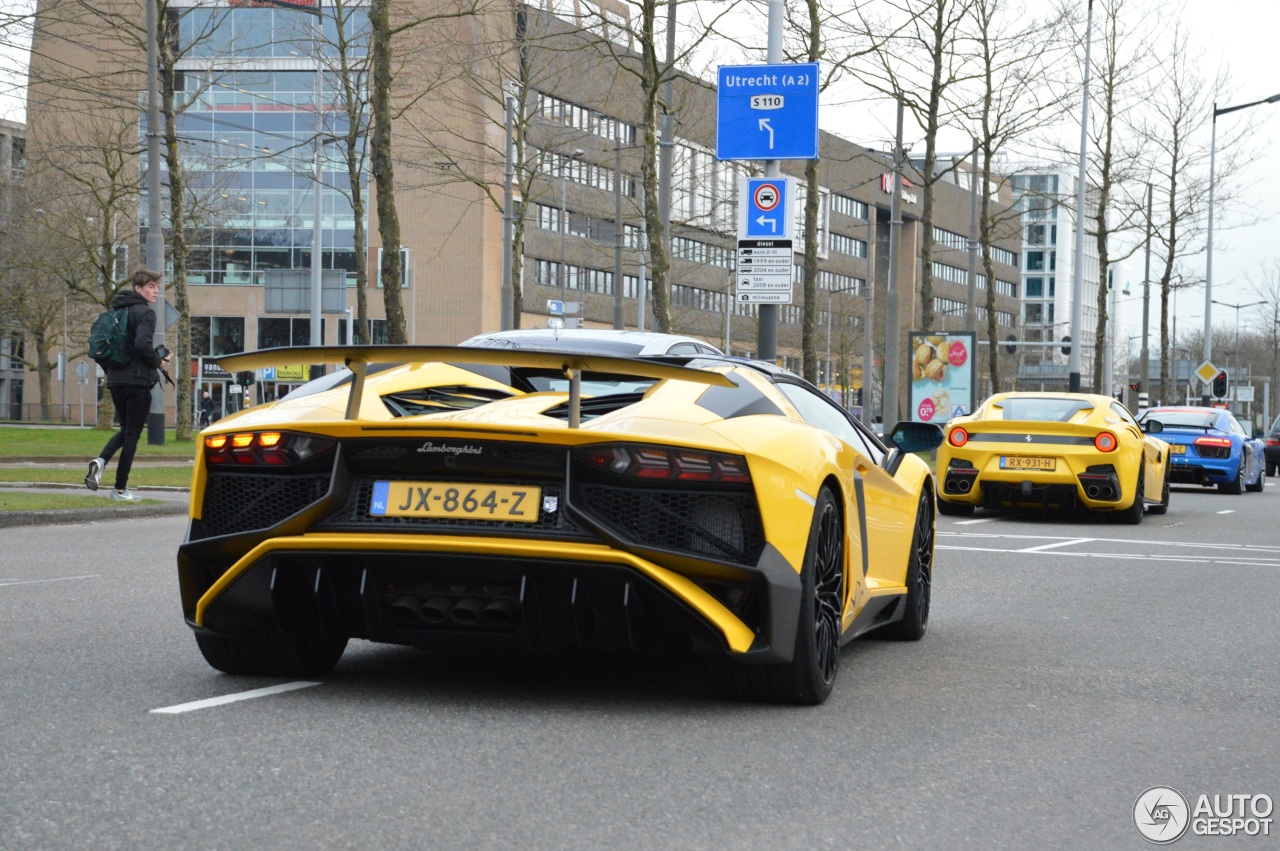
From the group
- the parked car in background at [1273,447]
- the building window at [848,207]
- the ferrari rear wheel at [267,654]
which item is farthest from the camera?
the building window at [848,207]

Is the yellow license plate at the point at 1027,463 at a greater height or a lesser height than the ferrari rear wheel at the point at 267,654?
greater

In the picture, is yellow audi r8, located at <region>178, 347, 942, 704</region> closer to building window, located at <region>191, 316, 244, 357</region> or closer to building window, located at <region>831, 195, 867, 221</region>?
A: building window, located at <region>191, 316, 244, 357</region>

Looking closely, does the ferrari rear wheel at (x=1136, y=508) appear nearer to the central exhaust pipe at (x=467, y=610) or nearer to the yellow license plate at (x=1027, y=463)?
→ the yellow license plate at (x=1027, y=463)

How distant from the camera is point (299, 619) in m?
5.20

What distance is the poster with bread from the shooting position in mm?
32188

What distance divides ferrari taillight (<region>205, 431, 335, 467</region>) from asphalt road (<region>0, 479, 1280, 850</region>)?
750 millimetres

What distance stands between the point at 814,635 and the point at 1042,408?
1222 centimetres

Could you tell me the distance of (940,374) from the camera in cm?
3266

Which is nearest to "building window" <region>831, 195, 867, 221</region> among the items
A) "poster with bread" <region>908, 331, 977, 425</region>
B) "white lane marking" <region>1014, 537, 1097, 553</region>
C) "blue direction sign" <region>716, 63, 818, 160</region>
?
Result: "poster with bread" <region>908, 331, 977, 425</region>

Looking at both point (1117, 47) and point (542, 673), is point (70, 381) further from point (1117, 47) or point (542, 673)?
point (542, 673)

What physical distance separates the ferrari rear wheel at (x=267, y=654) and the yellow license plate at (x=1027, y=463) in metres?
11.5

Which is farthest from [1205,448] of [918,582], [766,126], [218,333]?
[218,333]

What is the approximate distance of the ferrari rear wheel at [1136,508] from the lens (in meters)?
16.7

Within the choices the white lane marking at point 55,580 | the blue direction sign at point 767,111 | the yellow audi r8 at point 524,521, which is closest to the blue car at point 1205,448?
the blue direction sign at point 767,111
